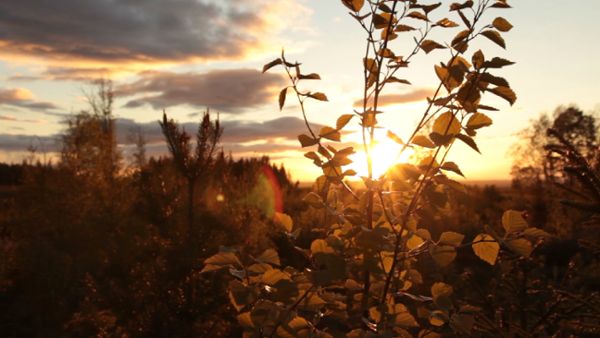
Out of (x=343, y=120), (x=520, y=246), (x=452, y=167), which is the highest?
(x=343, y=120)

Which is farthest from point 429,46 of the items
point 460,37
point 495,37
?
point 495,37

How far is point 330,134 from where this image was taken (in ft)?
7.68

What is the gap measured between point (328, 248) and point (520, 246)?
698mm

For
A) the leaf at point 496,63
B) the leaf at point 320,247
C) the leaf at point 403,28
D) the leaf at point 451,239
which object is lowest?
the leaf at point 320,247

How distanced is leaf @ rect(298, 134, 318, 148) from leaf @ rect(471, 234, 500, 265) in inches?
31.0

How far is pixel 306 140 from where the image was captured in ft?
7.62

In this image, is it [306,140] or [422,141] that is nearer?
[422,141]

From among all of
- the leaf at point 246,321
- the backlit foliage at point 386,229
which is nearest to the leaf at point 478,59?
the backlit foliage at point 386,229

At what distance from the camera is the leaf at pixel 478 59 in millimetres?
2026

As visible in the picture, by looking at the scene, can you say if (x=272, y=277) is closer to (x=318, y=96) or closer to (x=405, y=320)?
(x=405, y=320)

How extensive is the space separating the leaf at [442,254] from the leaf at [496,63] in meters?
0.68

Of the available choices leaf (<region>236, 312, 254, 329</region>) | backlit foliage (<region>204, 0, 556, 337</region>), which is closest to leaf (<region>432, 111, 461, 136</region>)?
backlit foliage (<region>204, 0, 556, 337</region>)

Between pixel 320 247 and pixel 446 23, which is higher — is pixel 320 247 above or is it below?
below

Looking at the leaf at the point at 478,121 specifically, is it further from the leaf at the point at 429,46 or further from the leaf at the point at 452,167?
the leaf at the point at 429,46
